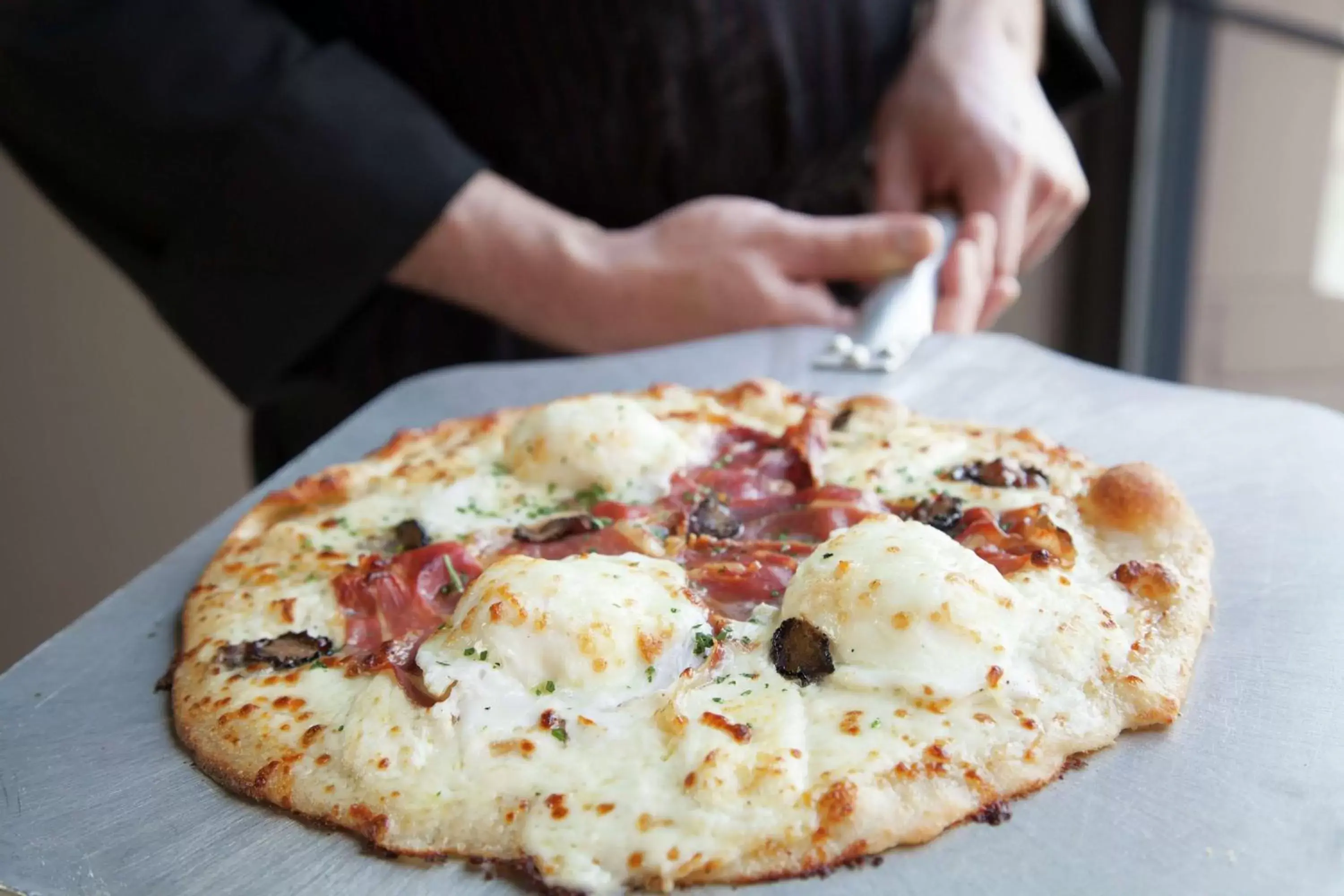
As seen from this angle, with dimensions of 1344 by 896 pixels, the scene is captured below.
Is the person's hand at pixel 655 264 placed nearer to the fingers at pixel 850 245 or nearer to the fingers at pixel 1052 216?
the fingers at pixel 850 245

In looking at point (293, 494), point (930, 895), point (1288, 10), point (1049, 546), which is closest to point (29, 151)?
point (293, 494)

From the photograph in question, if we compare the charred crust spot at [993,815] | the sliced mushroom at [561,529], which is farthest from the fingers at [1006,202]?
the charred crust spot at [993,815]

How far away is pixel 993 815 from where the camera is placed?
3.56ft

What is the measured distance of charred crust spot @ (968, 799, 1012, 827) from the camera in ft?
3.54

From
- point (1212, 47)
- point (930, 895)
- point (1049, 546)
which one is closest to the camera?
point (930, 895)

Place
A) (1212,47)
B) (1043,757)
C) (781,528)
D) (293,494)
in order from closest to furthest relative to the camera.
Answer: (1043,757) → (781,528) → (293,494) → (1212,47)

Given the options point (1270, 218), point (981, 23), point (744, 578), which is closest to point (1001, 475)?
point (744, 578)

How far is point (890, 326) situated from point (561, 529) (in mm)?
806

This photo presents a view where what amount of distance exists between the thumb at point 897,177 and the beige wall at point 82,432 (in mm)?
2151

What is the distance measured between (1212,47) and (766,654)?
3372mm

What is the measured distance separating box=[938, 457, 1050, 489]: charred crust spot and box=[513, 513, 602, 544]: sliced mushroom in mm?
471

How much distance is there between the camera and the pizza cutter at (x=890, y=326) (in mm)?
2041

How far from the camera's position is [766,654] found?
127 centimetres

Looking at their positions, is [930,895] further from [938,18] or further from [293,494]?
[938,18]
